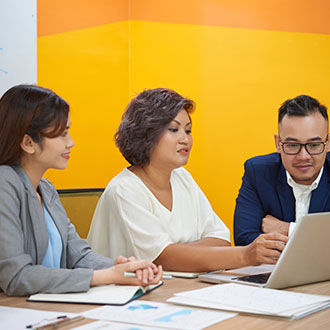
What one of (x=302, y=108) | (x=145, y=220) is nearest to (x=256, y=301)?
(x=145, y=220)

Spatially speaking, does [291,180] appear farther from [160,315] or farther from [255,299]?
[160,315]

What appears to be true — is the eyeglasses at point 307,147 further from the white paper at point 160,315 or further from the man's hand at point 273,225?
the white paper at point 160,315

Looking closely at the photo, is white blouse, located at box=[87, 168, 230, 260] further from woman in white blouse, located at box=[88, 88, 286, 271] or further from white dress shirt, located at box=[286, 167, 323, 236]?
white dress shirt, located at box=[286, 167, 323, 236]

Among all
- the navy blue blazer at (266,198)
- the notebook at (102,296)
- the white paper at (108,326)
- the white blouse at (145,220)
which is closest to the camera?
the white paper at (108,326)

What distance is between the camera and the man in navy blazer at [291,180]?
241 cm


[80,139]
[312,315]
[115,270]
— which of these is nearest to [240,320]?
[312,315]

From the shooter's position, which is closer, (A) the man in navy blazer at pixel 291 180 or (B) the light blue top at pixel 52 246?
(B) the light blue top at pixel 52 246

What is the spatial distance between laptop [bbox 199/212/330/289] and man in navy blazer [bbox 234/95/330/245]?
2.04ft

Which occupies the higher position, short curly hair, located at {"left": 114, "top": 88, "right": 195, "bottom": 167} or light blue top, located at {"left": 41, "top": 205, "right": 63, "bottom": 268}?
short curly hair, located at {"left": 114, "top": 88, "right": 195, "bottom": 167}

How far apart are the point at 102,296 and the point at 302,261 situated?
60 centimetres

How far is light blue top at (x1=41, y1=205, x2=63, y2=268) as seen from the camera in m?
1.76

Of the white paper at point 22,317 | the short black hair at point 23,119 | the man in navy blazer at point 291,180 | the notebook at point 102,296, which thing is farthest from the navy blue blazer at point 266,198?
the white paper at point 22,317

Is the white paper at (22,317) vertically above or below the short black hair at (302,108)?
below

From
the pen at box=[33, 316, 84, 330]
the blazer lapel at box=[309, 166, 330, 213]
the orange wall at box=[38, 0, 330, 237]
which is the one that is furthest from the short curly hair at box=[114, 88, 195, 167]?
the orange wall at box=[38, 0, 330, 237]
